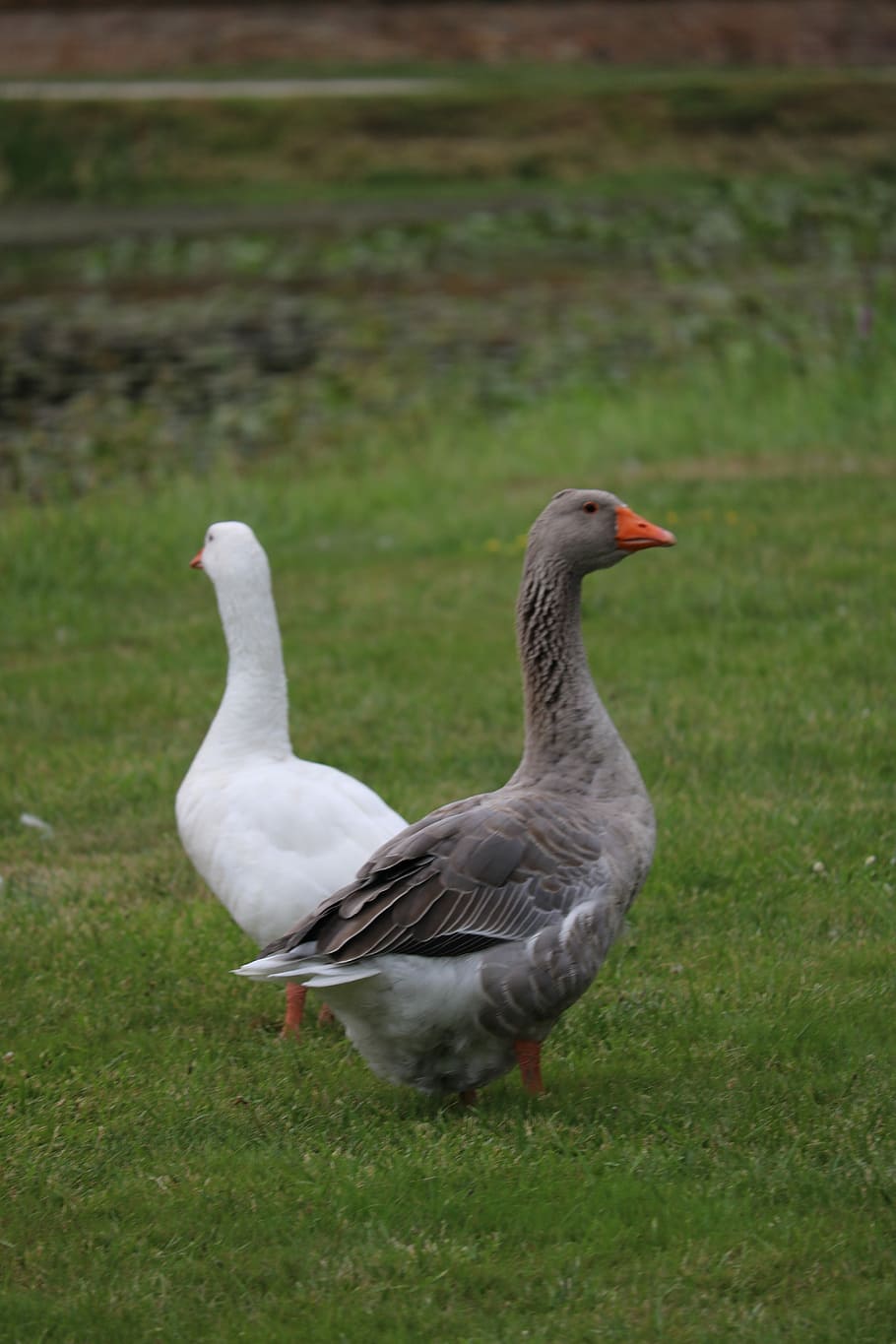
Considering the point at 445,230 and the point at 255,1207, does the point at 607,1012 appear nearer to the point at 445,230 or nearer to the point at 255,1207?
the point at 255,1207

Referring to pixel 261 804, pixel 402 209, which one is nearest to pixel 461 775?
pixel 261 804

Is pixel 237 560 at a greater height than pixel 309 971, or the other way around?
pixel 237 560

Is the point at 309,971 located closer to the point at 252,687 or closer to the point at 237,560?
the point at 252,687

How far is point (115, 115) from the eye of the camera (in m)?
30.7

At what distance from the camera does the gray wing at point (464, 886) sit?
393cm

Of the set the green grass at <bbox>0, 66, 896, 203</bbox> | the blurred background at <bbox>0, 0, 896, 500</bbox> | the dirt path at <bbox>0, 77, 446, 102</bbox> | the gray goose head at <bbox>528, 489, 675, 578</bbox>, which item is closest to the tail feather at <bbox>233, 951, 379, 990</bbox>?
the gray goose head at <bbox>528, 489, 675, 578</bbox>

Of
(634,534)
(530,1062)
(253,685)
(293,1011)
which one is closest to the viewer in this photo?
(530,1062)

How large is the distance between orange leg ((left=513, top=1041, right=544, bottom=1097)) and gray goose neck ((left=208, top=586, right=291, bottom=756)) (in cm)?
147

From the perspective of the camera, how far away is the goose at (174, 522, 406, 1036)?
4758mm

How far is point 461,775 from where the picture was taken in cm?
662

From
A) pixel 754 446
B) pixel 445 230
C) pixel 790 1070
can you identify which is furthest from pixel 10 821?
pixel 445 230

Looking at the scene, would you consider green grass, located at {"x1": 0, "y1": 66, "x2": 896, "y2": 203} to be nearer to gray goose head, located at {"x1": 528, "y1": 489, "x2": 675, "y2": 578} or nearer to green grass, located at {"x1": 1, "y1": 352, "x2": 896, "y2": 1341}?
green grass, located at {"x1": 1, "y1": 352, "x2": 896, "y2": 1341}

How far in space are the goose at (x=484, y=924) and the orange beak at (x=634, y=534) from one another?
1.1 inches

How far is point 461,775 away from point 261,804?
182cm
